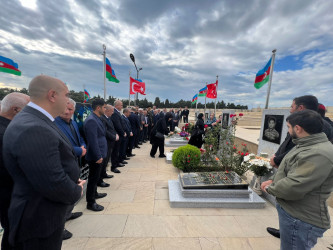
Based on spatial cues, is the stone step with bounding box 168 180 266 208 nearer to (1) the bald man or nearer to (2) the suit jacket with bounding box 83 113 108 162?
(2) the suit jacket with bounding box 83 113 108 162

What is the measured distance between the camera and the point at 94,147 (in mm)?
3090

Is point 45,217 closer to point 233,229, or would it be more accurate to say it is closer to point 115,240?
point 115,240

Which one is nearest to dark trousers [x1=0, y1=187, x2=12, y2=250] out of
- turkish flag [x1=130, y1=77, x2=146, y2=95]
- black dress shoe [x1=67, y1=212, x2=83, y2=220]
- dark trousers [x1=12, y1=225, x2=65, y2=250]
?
dark trousers [x1=12, y1=225, x2=65, y2=250]

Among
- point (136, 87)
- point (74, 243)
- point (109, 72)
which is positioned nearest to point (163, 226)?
point (74, 243)

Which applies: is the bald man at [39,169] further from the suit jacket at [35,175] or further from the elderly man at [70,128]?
the elderly man at [70,128]

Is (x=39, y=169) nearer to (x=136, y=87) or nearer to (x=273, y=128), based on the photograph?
(x=273, y=128)

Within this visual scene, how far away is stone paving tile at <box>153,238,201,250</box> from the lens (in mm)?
2479

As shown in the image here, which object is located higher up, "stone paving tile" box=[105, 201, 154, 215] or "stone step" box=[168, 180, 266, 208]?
"stone step" box=[168, 180, 266, 208]

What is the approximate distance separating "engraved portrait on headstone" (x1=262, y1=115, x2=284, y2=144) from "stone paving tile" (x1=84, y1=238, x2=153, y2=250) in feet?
14.5

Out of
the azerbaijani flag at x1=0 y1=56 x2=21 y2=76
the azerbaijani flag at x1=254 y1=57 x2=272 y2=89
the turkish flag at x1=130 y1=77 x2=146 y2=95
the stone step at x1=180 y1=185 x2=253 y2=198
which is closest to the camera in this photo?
the stone step at x1=180 y1=185 x2=253 y2=198

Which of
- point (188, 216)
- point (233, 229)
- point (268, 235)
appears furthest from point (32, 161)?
point (268, 235)

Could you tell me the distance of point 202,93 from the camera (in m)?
16.2

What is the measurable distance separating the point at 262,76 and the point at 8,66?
31.1 ft

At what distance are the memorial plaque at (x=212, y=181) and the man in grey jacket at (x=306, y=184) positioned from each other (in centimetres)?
193
